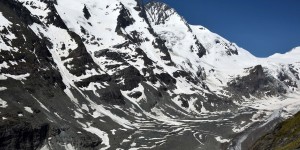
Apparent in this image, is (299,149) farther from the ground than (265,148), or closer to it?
closer to it

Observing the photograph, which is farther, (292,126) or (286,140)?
(292,126)

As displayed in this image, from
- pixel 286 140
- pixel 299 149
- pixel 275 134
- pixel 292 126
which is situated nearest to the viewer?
pixel 299 149

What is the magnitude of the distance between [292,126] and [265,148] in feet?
33.8

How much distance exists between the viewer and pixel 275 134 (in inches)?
5404

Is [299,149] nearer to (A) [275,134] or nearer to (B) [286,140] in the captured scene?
(B) [286,140]

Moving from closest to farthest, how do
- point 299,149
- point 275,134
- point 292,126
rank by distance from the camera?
point 299,149 → point 292,126 → point 275,134

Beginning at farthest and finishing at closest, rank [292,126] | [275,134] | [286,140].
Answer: [275,134] → [292,126] → [286,140]

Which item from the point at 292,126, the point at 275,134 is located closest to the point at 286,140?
the point at 292,126

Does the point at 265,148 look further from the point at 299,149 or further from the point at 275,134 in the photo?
the point at 299,149

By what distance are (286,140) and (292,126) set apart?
9180 mm

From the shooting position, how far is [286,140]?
117500mm

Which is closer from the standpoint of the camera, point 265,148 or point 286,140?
point 286,140

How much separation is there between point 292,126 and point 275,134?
→ 40.1 ft

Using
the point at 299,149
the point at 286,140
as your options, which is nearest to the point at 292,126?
the point at 286,140
